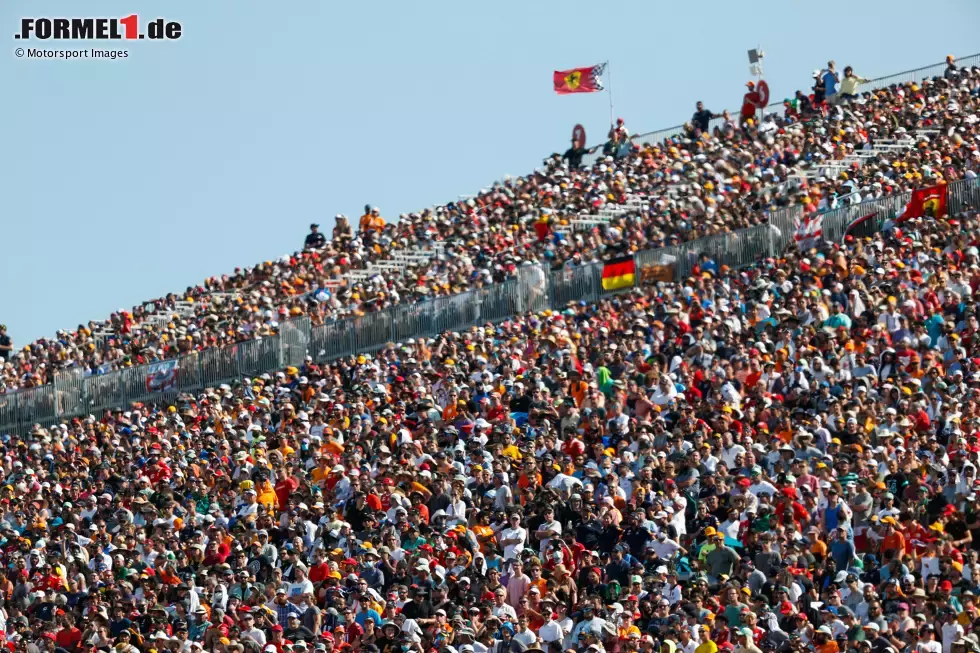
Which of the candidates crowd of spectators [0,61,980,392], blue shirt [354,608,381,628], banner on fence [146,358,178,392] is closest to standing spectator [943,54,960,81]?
crowd of spectators [0,61,980,392]

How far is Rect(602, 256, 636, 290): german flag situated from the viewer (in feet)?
142

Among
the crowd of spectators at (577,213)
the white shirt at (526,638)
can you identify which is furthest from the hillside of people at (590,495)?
the crowd of spectators at (577,213)

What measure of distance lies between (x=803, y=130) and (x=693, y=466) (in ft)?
75.7

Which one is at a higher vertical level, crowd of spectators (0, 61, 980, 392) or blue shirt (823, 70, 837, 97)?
blue shirt (823, 70, 837, 97)

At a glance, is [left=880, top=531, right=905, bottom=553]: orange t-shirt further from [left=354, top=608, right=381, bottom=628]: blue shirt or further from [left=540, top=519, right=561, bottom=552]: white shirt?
[left=354, top=608, right=381, bottom=628]: blue shirt

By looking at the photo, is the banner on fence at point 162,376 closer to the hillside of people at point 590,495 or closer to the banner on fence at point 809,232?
the hillside of people at point 590,495

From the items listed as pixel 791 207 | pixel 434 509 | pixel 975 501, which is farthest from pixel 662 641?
pixel 791 207

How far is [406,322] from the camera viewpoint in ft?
146

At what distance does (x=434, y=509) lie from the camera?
Result: 96.1ft

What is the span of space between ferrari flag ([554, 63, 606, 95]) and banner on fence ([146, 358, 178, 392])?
19755 mm

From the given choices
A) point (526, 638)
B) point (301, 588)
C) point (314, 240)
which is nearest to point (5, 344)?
point (314, 240)

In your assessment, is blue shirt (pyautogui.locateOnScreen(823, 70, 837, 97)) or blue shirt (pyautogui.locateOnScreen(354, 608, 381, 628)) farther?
blue shirt (pyautogui.locateOnScreen(823, 70, 837, 97))

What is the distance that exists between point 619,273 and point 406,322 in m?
4.06

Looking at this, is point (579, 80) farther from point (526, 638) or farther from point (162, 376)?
point (526, 638)
